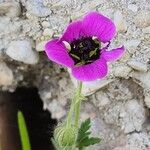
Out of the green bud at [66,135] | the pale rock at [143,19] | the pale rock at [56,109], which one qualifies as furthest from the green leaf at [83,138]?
the pale rock at [143,19]

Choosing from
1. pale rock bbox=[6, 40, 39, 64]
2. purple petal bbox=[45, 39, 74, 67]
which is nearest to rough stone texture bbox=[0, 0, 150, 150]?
pale rock bbox=[6, 40, 39, 64]

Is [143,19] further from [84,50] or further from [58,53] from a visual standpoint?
[58,53]

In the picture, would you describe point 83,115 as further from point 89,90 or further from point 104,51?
point 104,51

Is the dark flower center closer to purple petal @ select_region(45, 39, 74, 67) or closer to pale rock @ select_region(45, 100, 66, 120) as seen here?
purple petal @ select_region(45, 39, 74, 67)

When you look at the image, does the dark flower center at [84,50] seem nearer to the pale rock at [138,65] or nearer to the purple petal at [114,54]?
the purple petal at [114,54]

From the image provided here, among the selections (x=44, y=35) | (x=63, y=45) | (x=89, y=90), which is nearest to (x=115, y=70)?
(x=89, y=90)
